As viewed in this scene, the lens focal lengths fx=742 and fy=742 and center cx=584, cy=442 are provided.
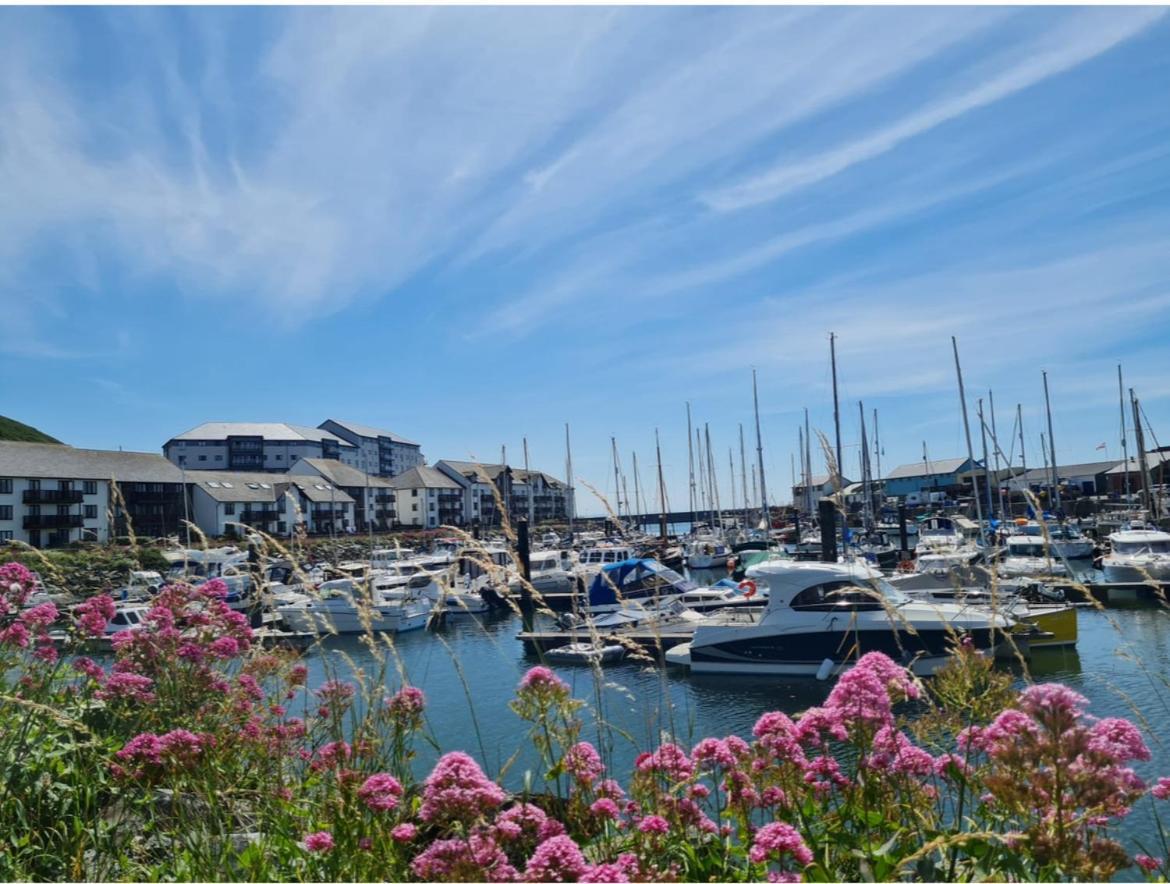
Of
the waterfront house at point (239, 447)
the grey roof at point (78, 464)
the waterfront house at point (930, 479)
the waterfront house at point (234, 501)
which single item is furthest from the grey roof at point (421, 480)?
the waterfront house at point (930, 479)

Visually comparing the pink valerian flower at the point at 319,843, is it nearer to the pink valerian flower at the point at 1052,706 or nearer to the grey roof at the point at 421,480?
the pink valerian flower at the point at 1052,706

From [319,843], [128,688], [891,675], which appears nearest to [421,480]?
[128,688]

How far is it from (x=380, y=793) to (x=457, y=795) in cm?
68

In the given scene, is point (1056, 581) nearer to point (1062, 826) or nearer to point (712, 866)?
point (1062, 826)

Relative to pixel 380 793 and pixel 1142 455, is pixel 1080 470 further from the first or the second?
pixel 380 793

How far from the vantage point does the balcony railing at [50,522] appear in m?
49.7

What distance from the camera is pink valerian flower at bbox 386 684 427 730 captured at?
3.45m

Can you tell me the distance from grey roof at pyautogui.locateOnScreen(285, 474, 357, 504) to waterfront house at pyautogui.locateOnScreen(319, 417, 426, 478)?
31938mm

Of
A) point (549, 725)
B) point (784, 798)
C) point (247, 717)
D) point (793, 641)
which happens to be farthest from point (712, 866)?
point (793, 641)

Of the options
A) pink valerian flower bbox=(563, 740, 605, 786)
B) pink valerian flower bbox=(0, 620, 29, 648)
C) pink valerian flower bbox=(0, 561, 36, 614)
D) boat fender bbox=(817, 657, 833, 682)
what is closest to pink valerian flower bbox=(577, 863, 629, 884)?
pink valerian flower bbox=(563, 740, 605, 786)

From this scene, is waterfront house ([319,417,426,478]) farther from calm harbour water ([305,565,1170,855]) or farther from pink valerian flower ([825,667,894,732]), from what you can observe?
pink valerian flower ([825,667,894,732])

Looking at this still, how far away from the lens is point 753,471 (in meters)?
63.6

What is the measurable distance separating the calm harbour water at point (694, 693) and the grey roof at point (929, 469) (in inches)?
2940

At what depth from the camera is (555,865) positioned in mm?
2037
